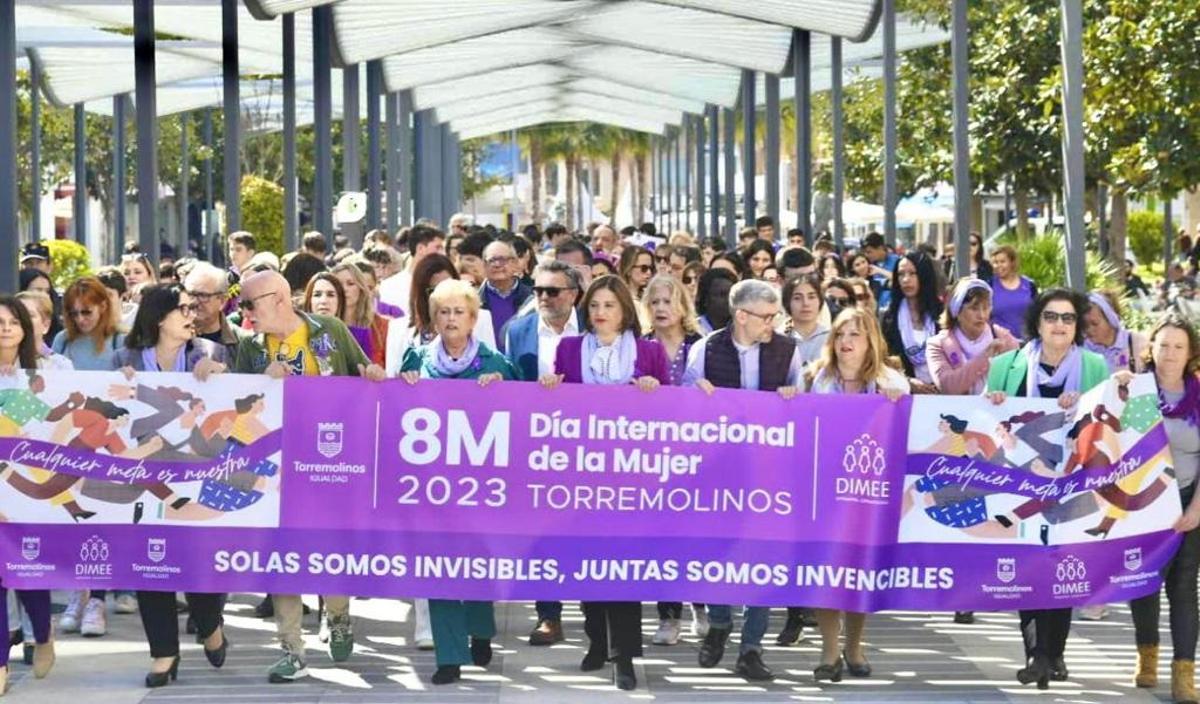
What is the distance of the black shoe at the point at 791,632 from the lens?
1105 cm

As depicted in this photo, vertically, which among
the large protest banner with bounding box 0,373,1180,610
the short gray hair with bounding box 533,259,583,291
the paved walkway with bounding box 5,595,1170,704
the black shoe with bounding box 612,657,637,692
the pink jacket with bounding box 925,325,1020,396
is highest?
the short gray hair with bounding box 533,259,583,291

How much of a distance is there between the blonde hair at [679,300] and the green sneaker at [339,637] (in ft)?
6.78

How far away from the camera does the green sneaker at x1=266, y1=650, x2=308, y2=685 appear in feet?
32.5

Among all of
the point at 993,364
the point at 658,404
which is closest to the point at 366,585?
the point at 658,404

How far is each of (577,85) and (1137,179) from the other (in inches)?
779

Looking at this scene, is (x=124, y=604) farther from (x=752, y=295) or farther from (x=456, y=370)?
(x=752, y=295)

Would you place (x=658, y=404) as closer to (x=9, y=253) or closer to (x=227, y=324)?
(x=227, y=324)

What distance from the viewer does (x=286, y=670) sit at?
9.91 m

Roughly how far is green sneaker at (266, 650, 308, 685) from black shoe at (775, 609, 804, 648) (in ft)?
7.74

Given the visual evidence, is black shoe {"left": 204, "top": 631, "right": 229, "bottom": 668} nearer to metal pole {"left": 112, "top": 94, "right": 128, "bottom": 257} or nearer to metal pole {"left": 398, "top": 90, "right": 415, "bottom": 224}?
metal pole {"left": 398, "top": 90, "right": 415, "bottom": 224}

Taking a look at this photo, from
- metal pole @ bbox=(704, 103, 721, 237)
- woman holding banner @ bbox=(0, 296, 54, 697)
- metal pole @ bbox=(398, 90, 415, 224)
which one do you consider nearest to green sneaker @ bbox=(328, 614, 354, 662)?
woman holding banner @ bbox=(0, 296, 54, 697)

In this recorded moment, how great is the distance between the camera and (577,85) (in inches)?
1699

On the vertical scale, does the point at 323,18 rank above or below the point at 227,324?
above

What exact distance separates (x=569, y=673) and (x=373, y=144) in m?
22.5
